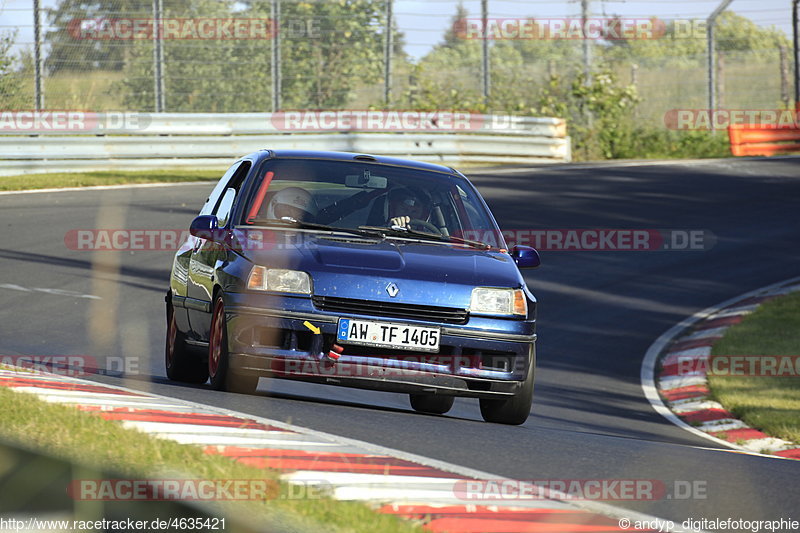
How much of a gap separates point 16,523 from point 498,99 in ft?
88.0

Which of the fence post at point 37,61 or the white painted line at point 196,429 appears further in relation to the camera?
the fence post at point 37,61

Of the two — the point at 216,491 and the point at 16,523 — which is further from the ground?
the point at 16,523

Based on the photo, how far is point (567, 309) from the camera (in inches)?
534

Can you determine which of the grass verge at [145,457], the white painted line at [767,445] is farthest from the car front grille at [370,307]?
the white painted line at [767,445]

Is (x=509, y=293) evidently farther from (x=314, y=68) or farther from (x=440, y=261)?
(x=314, y=68)

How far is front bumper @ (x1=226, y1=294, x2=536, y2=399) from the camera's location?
6625 millimetres

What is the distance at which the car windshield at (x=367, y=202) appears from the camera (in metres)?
7.58

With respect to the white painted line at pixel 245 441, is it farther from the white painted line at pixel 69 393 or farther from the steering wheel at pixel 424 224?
the steering wheel at pixel 424 224

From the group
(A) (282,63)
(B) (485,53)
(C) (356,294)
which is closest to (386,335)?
(C) (356,294)

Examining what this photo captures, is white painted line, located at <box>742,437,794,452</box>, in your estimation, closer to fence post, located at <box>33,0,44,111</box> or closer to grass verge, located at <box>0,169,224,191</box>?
grass verge, located at <box>0,169,224,191</box>

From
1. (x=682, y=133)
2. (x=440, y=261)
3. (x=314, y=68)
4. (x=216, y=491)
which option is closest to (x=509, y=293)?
(x=440, y=261)

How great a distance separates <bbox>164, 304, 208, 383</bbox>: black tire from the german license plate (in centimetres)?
180

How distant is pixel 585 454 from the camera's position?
5.99 metres

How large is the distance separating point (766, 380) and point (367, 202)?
16.7 ft
